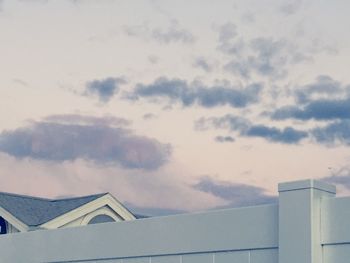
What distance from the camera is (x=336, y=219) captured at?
15.7 metres

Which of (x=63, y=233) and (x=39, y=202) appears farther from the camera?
(x=39, y=202)

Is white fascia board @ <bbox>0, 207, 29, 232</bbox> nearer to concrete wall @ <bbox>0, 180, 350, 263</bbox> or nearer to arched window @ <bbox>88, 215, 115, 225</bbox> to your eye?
arched window @ <bbox>88, 215, 115, 225</bbox>

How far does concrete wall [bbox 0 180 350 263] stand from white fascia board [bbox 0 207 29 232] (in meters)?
7.89

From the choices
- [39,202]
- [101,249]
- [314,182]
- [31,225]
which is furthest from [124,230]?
[39,202]

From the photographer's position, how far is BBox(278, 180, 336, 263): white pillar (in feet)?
51.3

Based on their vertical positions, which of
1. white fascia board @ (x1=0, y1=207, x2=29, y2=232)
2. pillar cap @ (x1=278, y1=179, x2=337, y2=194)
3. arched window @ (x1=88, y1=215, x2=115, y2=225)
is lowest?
pillar cap @ (x1=278, y1=179, x2=337, y2=194)

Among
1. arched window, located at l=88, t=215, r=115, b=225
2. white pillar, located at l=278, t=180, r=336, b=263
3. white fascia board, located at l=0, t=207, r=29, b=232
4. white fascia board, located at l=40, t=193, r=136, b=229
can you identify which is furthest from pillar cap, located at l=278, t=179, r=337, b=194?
arched window, located at l=88, t=215, r=115, b=225

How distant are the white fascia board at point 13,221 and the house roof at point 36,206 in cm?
11

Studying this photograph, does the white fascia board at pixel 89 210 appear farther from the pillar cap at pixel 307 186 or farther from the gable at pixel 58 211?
the pillar cap at pixel 307 186

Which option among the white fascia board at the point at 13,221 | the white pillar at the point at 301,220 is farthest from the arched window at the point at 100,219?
the white pillar at the point at 301,220

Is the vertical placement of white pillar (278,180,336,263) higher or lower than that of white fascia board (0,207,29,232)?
lower

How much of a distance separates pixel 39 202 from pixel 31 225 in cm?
326

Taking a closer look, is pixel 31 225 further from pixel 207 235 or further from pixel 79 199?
pixel 207 235

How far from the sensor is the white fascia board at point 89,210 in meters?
32.8
